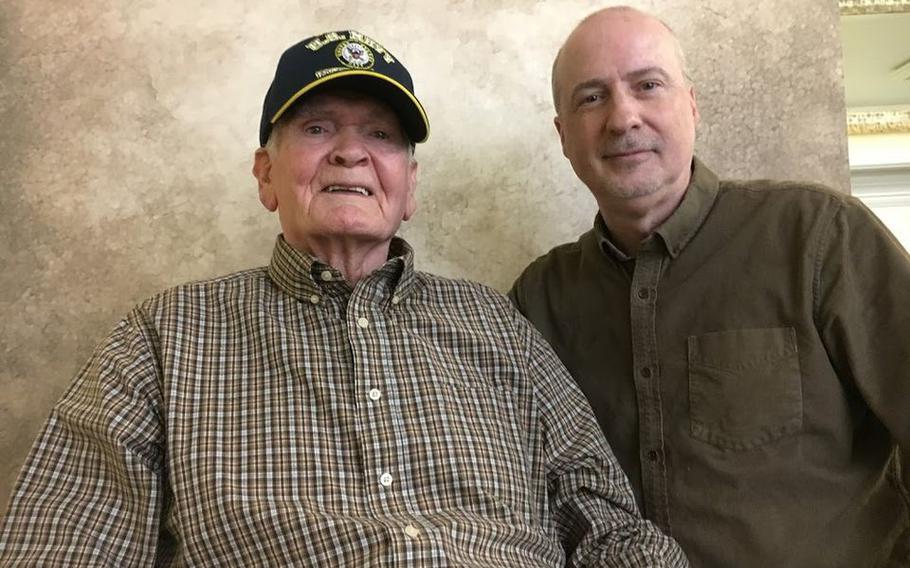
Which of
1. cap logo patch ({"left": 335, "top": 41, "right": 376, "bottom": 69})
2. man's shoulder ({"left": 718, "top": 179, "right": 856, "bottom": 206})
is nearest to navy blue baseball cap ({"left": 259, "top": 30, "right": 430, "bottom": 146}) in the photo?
cap logo patch ({"left": 335, "top": 41, "right": 376, "bottom": 69})

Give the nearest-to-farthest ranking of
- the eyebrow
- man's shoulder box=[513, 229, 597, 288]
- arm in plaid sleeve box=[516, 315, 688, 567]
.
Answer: arm in plaid sleeve box=[516, 315, 688, 567], the eyebrow, man's shoulder box=[513, 229, 597, 288]

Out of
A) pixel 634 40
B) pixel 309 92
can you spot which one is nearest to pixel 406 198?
pixel 309 92

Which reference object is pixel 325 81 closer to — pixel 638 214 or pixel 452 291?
pixel 452 291

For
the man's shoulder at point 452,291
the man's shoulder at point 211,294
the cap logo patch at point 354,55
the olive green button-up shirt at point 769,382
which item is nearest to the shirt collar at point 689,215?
the olive green button-up shirt at point 769,382

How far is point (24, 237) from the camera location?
5.57 ft

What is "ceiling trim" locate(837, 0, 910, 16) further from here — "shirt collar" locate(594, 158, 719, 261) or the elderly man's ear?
the elderly man's ear

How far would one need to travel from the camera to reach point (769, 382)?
134 cm

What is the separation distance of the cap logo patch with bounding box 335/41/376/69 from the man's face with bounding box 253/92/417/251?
6 centimetres

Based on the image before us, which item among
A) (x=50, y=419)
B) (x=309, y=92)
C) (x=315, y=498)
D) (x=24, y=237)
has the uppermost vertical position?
(x=309, y=92)

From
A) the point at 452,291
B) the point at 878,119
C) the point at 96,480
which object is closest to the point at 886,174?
the point at 878,119

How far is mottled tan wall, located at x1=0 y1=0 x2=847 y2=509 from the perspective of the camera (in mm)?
1700

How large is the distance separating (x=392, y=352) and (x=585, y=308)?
47cm

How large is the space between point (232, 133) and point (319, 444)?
901mm

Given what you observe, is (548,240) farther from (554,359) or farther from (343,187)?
(343,187)
